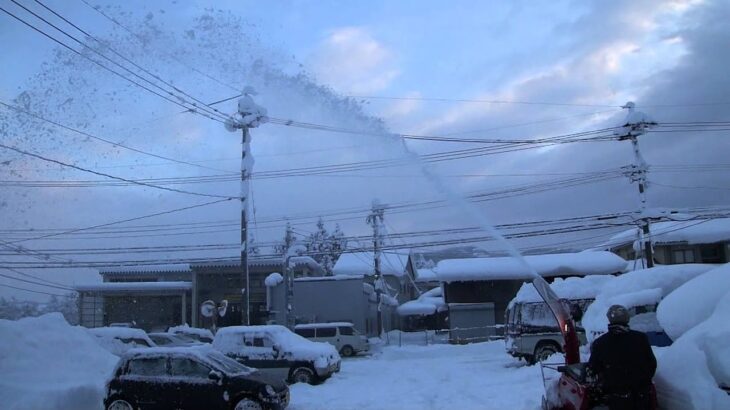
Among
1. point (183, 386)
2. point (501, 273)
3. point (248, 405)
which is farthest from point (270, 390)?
point (501, 273)

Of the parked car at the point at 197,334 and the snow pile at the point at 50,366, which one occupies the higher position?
the snow pile at the point at 50,366

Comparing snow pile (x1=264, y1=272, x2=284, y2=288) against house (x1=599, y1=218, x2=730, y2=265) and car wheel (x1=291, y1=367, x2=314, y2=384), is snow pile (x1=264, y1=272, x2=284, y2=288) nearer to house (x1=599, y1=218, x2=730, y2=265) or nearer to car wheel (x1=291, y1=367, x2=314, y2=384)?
car wheel (x1=291, y1=367, x2=314, y2=384)

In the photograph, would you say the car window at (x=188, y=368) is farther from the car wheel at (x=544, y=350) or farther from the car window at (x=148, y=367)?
the car wheel at (x=544, y=350)

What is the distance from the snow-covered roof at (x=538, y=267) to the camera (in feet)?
135

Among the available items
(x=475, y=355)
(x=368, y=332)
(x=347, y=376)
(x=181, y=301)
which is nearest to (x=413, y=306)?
(x=368, y=332)

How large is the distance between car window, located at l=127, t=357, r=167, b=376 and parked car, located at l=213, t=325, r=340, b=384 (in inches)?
223

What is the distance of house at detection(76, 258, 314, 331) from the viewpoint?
1634 inches

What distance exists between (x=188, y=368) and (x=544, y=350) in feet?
39.8

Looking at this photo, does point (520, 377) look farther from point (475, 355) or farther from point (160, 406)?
point (475, 355)

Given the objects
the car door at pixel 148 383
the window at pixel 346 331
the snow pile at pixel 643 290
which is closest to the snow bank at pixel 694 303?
the snow pile at pixel 643 290

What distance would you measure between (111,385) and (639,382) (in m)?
9.83

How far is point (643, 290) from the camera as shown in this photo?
13219mm

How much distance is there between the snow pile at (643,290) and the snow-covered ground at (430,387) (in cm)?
189

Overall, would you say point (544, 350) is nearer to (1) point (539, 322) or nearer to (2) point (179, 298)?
(1) point (539, 322)
